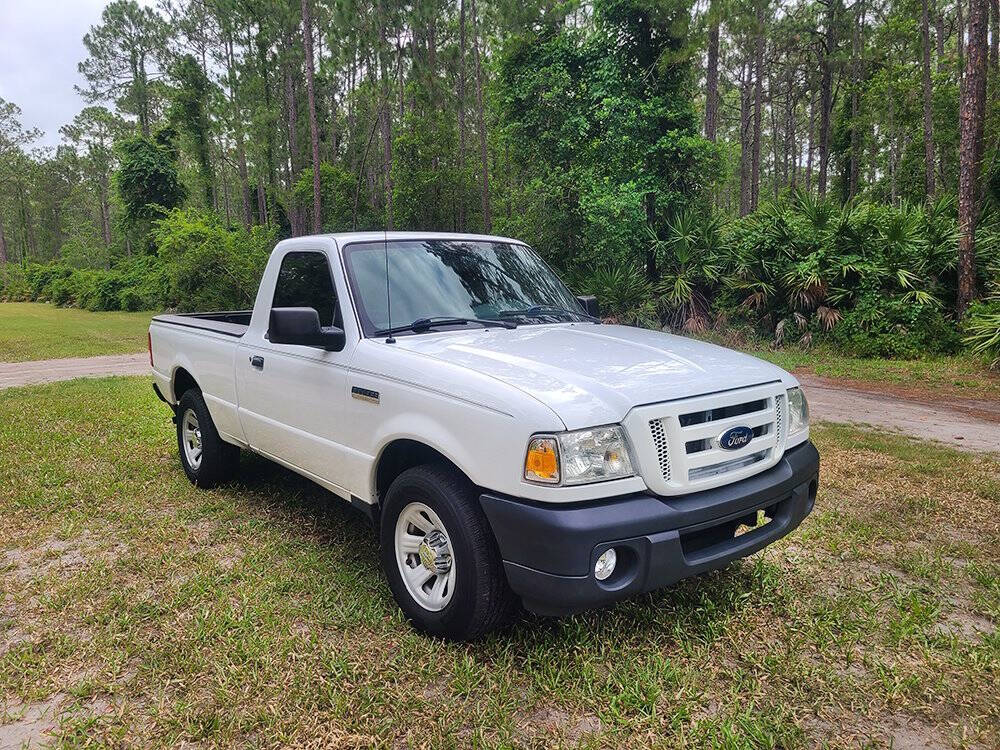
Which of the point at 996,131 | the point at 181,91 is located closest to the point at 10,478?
the point at 996,131

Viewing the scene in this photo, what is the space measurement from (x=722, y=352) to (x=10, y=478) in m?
5.81

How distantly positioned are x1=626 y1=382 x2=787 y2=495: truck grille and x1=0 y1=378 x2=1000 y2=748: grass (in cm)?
81

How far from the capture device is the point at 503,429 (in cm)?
258

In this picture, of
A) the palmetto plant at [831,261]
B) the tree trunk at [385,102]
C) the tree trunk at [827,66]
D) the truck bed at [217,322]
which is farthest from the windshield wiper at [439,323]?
the tree trunk at [827,66]

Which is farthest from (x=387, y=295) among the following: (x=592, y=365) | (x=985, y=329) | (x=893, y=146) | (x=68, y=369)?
(x=893, y=146)

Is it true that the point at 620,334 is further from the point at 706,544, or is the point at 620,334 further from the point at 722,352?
the point at 706,544

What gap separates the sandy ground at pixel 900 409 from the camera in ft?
23.3

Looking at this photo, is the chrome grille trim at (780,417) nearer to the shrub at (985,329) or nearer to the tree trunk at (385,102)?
the shrub at (985,329)

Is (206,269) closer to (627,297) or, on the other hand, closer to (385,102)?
(385,102)

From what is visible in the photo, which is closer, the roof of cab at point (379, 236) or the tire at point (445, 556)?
the tire at point (445, 556)

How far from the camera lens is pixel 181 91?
1449 inches

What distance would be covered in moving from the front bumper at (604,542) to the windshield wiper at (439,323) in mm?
1195

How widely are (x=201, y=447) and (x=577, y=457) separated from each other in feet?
12.4

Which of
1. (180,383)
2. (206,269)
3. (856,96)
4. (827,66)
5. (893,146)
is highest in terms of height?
(827,66)
